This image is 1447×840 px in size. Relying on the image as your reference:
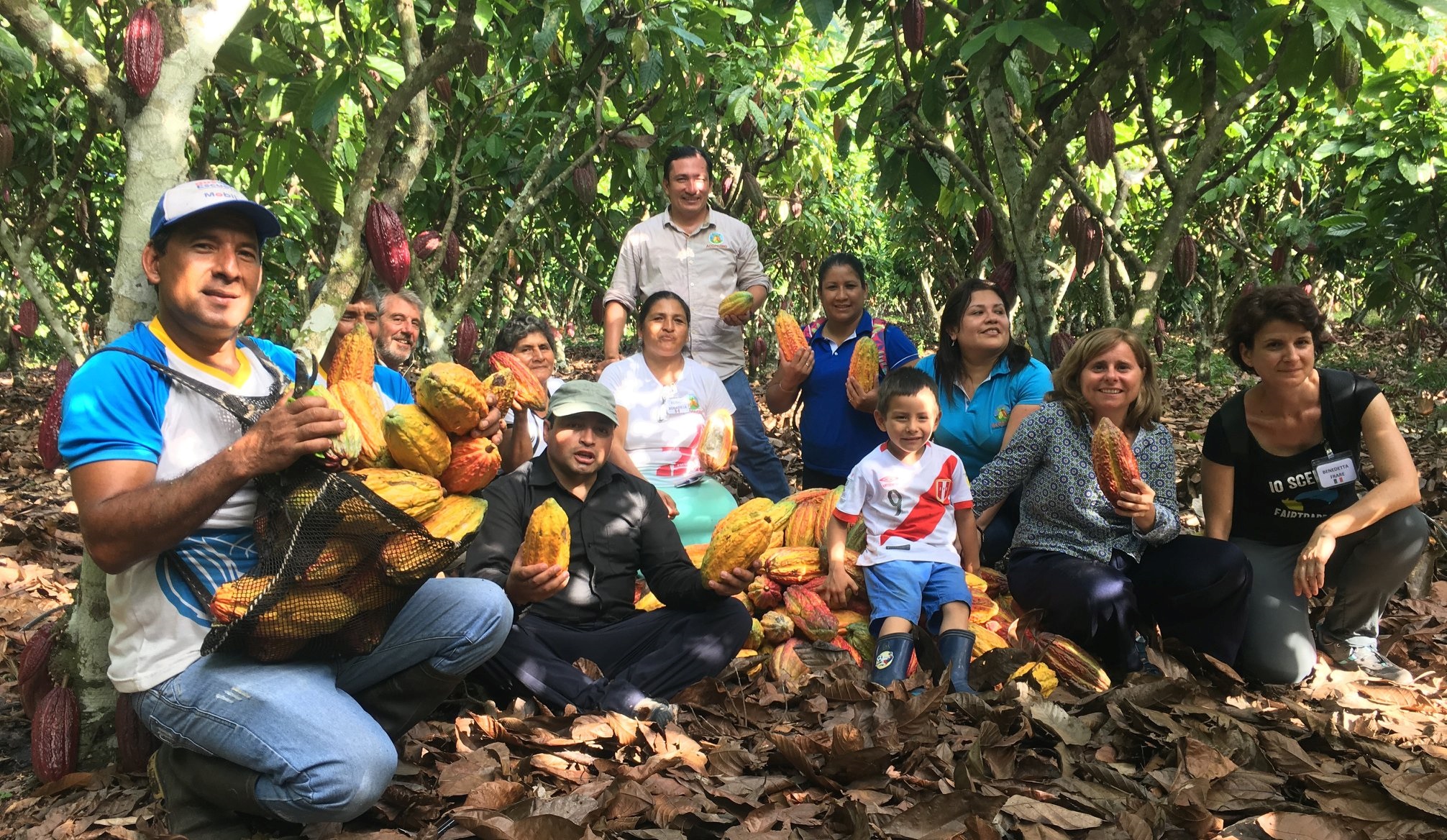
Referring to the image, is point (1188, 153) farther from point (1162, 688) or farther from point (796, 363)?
point (1162, 688)

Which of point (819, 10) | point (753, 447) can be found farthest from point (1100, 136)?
point (753, 447)

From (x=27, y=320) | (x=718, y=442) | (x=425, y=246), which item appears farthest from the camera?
(x=27, y=320)

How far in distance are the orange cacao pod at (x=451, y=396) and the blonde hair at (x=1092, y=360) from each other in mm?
1727

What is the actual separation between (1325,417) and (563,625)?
2.09 metres

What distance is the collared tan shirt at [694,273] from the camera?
3902 mm

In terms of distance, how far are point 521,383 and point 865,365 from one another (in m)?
1.69

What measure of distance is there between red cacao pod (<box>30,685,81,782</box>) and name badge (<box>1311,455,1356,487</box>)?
3.03m

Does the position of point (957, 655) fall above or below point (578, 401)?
below

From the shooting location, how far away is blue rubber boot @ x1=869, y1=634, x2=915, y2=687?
243cm

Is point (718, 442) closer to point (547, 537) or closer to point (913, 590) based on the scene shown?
point (913, 590)

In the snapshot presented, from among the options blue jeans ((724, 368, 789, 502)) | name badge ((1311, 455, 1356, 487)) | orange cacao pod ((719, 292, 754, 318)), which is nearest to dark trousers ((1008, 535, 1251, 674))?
name badge ((1311, 455, 1356, 487))

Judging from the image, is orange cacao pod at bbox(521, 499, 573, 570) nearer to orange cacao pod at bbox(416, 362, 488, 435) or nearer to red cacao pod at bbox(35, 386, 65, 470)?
orange cacao pod at bbox(416, 362, 488, 435)

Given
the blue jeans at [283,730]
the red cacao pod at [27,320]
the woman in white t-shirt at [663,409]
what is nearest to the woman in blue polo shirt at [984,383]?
the woman in white t-shirt at [663,409]

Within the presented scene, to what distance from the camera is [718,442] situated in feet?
10.7
